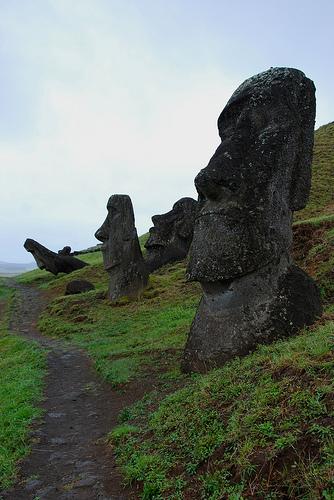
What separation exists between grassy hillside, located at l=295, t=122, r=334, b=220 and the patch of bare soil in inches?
709

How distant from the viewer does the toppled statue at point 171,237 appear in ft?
86.8

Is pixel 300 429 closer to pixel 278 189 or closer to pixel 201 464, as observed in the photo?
pixel 201 464

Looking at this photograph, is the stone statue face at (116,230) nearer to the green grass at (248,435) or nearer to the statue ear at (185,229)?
the statue ear at (185,229)

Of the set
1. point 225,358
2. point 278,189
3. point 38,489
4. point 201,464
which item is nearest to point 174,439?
point 201,464

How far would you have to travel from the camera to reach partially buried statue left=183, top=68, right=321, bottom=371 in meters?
8.16

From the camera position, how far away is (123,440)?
6199 millimetres

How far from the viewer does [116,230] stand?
21.4 meters

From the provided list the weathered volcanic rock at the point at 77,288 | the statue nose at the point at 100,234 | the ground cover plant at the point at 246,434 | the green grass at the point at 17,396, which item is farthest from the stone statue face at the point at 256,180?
the weathered volcanic rock at the point at 77,288

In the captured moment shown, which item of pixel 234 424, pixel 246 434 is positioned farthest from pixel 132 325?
pixel 246 434

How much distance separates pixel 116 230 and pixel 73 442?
15172 mm

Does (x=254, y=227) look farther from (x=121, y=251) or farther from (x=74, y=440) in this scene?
(x=121, y=251)

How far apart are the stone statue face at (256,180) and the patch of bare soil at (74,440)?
2794mm

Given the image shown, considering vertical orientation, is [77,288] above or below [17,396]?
above

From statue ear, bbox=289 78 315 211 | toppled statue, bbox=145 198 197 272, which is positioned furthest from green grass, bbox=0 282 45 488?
toppled statue, bbox=145 198 197 272
